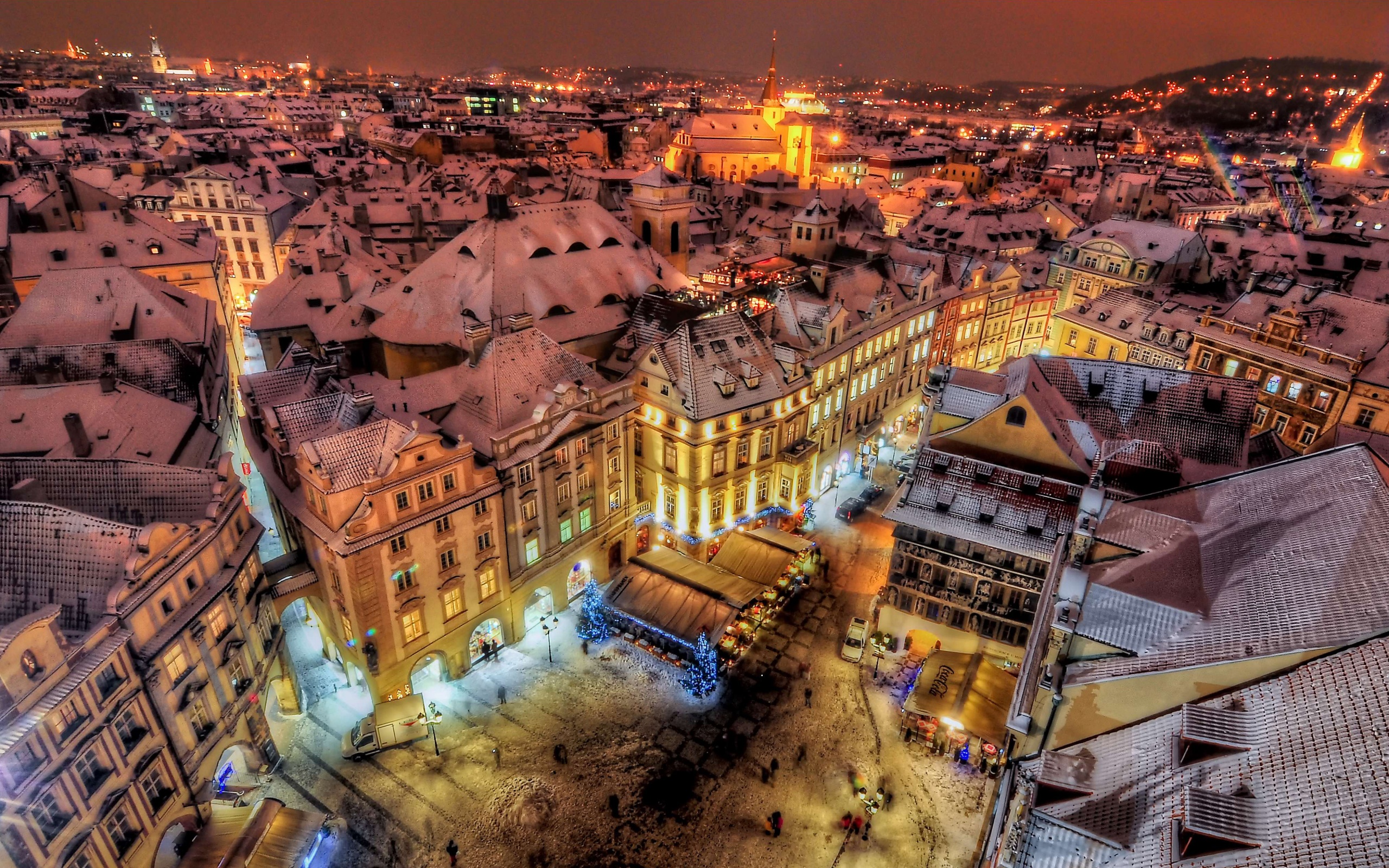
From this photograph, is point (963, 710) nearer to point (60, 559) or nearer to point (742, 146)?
point (60, 559)

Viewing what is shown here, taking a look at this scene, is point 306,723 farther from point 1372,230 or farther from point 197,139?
point 197,139

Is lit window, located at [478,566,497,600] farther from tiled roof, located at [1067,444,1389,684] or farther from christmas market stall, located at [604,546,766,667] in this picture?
tiled roof, located at [1067,444,1389,684]

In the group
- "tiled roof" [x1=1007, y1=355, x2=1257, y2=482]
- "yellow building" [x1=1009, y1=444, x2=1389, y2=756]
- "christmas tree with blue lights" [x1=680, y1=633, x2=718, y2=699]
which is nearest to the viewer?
"yellow building" [x1=1009, y1=444, x2=1389, y2=756]

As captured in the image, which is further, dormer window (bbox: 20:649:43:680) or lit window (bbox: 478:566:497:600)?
lit window (bbox: 478:566:497:600)

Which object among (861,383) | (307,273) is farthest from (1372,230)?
(307,273)

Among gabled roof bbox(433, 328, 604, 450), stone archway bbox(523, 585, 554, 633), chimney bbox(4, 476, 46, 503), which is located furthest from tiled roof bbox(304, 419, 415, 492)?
stone archway bbox(523, 585, 554, 633)

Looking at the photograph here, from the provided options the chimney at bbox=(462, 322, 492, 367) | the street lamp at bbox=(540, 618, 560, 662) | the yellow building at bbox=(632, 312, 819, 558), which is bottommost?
the street lamp at bbox=(540, 618, 560, 662)

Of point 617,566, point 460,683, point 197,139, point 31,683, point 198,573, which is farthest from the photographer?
point 197,139

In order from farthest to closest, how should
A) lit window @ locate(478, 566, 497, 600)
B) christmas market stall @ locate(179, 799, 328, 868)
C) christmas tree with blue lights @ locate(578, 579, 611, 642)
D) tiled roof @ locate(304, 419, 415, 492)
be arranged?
christmas tree with blue lights @ locate(578, 579, 611, 642) → lit window @ locate(478, 566, 497, 600) → tiled roof @ locate(304, 419, 415, 492) → christmas market stall @ locate(179, 799, 328, 868)
